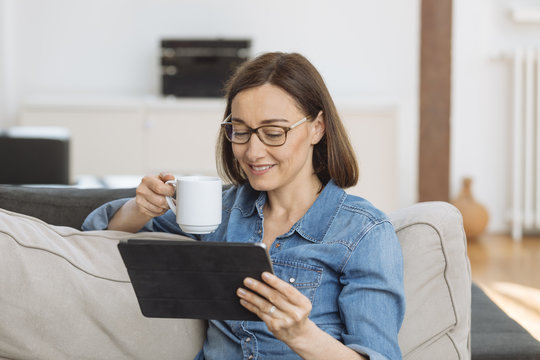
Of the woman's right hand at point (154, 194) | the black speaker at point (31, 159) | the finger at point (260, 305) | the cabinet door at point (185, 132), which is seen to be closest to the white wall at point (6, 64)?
the cabinet door at point (185, 132)

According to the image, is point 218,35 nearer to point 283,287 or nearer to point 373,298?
point 373,298

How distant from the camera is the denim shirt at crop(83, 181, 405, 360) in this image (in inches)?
50.3

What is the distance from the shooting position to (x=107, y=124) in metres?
4.64

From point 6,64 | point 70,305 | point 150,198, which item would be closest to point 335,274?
point 150,198

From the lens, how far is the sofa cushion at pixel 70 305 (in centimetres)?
144

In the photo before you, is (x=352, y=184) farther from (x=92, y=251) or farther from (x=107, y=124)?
(x=107, y=124)

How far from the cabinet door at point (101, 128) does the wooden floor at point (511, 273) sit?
225 centimetres

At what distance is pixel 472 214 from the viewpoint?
471cm

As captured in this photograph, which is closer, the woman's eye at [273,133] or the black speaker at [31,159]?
the woman's eye at [273,133]

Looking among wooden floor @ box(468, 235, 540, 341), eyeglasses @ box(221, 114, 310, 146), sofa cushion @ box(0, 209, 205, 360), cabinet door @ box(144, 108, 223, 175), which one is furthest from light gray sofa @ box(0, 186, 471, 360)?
cabinet door @ box(144, 108, 223, 175)

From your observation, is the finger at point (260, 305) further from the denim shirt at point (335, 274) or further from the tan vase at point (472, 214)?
the tan vase at point (472, 214)

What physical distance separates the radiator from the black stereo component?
6.10ft

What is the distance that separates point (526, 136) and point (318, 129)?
3.66 meters

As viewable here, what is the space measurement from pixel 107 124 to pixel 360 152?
166cm
